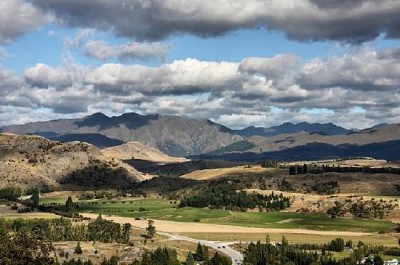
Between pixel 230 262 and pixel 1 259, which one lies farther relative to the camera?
pixel 230 262

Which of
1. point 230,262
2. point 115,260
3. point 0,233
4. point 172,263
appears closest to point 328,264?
point 230,262

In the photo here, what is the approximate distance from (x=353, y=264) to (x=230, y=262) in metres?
43.5

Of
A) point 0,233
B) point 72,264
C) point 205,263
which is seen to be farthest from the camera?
point 205,263

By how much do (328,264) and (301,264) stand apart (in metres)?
12.7

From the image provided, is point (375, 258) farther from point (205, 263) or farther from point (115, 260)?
point (115, 260)

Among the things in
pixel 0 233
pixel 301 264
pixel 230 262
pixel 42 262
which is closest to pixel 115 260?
pixel 230 262

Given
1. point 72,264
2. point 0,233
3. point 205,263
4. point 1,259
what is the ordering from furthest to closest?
1. point 205,263
2. point 72,264
3. point 0,233
4. point 1,259

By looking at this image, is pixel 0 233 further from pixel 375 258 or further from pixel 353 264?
pixel 375 258

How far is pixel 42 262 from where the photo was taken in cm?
6419

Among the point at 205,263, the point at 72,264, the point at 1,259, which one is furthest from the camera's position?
the point at 205,263

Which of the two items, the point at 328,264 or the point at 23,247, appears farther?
the point at 328,264

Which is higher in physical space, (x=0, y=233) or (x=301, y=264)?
(x=0, y=233)

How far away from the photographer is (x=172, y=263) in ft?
615

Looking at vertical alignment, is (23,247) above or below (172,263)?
above
